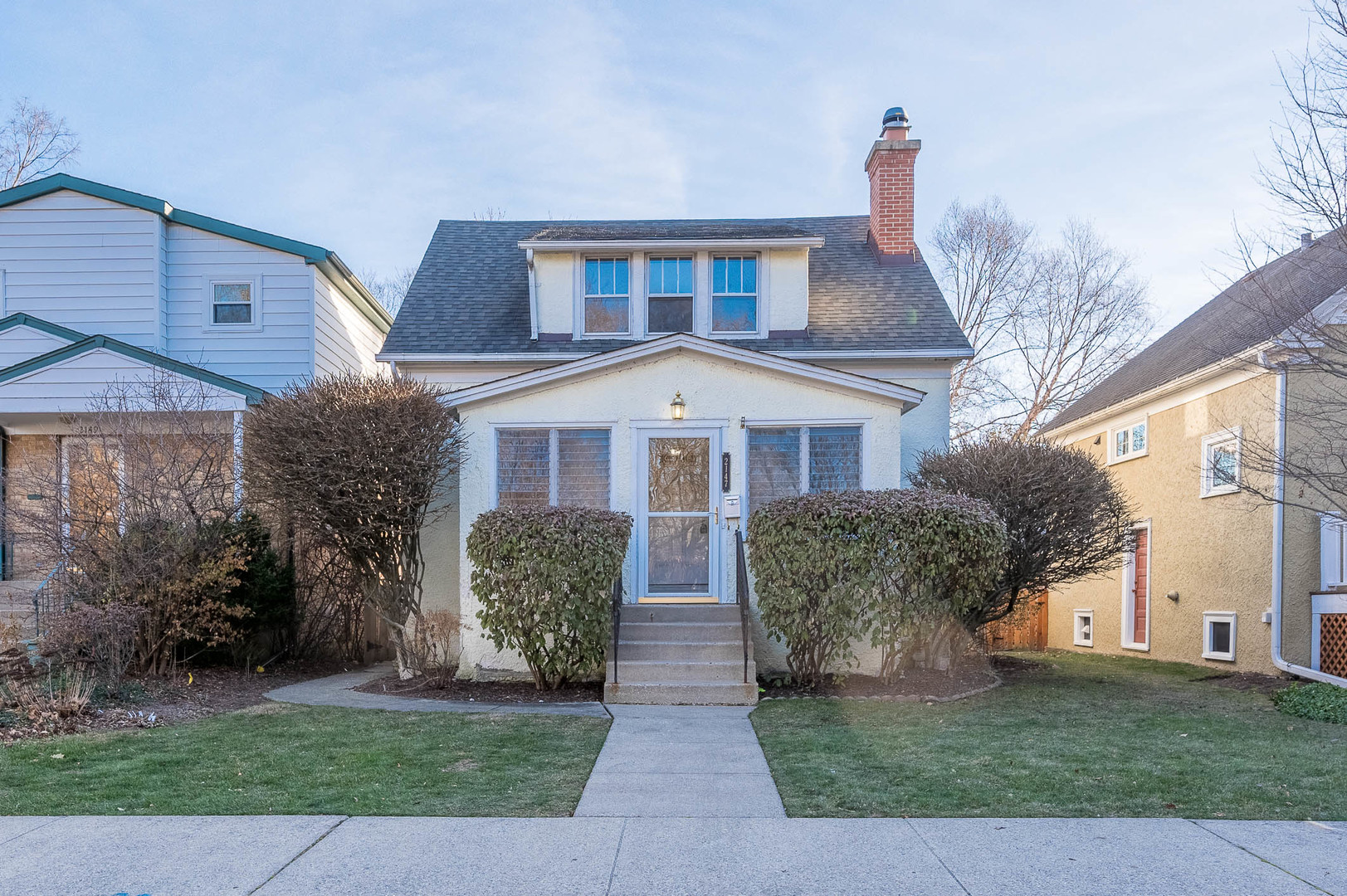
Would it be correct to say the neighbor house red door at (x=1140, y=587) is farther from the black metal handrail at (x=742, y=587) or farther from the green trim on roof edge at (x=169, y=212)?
the green trim on roof edge at (x=169, y=212)

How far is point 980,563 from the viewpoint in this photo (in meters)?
8.91

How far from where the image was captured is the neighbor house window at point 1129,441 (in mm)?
15297

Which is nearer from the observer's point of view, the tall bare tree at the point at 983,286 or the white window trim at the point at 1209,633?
the white window trim at the point at 1209,633

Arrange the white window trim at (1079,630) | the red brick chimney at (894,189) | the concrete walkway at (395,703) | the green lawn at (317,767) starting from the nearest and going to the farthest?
the green lawn at (317,767) < the concrete walkway at (395,703) < the red brick chimney at (894,189) < the white window trim at (1079,630)

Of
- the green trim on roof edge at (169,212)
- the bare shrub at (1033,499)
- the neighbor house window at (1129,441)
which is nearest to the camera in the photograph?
the bare shrub at (1033,499)

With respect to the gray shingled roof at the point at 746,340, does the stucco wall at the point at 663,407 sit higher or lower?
lower

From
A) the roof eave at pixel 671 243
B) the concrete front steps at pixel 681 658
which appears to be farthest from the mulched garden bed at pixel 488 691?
the roof eave at pixel 671 243

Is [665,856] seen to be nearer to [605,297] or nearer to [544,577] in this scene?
[544,577]

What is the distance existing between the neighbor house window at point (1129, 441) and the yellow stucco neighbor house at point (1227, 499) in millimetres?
33

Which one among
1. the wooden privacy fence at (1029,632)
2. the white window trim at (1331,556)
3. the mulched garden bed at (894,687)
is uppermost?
the white window trim at (1331,556)

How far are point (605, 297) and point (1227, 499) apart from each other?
8732 millimetres

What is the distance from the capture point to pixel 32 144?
78.8 ft

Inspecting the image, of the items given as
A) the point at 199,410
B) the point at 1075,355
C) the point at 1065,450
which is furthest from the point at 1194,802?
the point at 1075,355

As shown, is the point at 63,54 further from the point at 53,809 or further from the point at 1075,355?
the point at 1075,355
